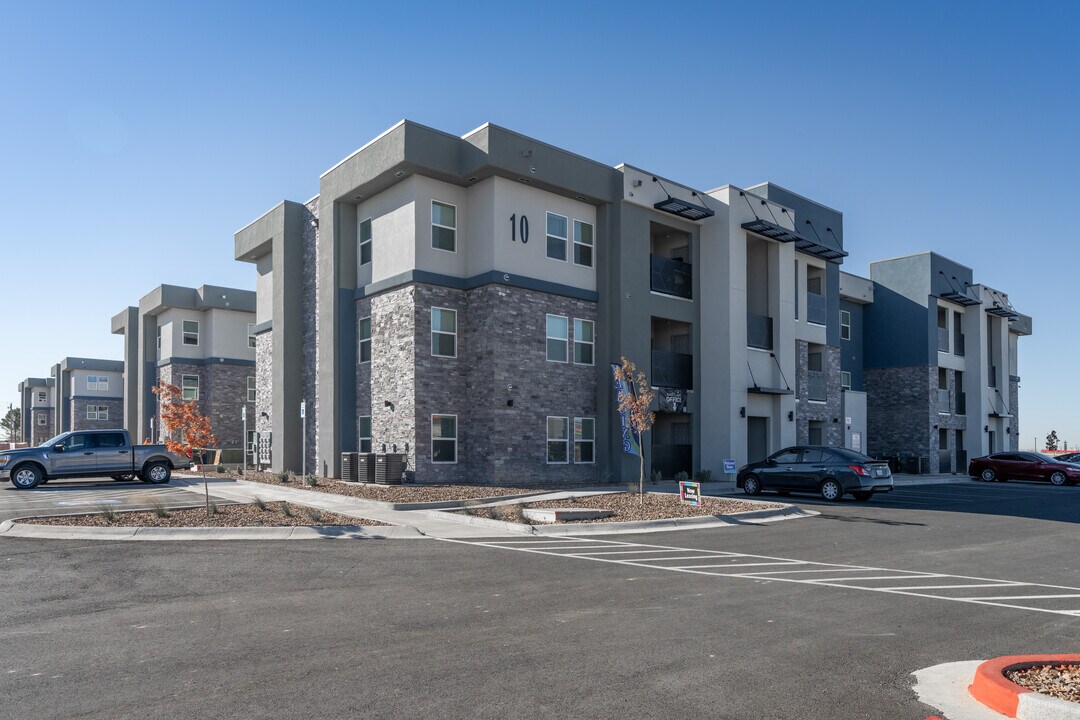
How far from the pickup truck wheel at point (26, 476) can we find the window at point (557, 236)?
17.4 m

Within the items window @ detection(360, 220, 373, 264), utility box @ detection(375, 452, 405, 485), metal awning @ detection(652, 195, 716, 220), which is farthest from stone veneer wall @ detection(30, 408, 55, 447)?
metal awning @ detection(652, 195, 716, 220)

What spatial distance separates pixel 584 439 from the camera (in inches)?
1065

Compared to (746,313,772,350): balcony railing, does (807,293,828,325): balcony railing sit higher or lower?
higher

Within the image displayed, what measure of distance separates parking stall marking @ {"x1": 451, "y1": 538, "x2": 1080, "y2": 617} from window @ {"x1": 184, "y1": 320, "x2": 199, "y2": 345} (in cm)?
3470

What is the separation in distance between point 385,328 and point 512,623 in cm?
1865

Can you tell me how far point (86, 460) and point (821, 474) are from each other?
22.7 m

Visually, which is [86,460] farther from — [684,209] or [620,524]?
[684,209]

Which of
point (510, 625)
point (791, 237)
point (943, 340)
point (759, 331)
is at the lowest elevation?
point (510, 625)

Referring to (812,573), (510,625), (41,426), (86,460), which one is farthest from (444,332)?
(41,426)

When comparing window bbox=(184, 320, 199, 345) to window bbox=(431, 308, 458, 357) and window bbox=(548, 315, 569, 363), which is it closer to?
window bbox=(431, 308, 458, 357)

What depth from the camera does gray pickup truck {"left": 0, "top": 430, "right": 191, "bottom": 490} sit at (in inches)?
997

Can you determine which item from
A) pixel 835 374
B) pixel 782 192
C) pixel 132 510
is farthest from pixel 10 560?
pixel 835 374

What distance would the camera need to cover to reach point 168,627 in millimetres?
7973

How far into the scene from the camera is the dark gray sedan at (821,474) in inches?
897
